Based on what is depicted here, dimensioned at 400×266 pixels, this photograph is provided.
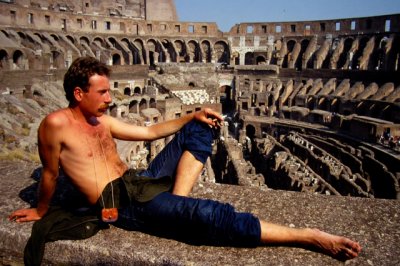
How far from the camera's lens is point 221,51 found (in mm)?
48188

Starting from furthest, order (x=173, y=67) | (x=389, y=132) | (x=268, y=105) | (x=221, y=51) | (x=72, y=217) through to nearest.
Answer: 1. (x=221, y=51)
2. (x=173, y=67)
3. (x=268, y=105)
4. (x=389, y=132)
5. (x=72, y=217)

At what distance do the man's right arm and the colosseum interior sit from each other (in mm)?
9335

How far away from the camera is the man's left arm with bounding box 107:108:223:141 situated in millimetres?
3840

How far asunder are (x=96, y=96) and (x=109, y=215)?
110 centimetres

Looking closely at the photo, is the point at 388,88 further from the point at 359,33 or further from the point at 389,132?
the point at 359,33

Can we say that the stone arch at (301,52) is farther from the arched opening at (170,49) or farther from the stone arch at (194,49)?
the arched opening at (170,49)

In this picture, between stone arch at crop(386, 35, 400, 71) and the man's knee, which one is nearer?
the man's knee

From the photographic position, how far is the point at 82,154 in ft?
11.2

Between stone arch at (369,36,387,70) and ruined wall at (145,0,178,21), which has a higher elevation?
ruined wall at (145,0,178,21)

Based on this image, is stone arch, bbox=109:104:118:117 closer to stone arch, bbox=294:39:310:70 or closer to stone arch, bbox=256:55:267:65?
stone arch, bbox=294:39:310:70

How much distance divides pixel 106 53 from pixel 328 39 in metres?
25.3

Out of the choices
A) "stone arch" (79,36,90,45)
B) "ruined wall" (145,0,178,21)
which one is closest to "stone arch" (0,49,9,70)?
"stone arch" (79,36,90,45)

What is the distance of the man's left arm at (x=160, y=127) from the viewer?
12.6ft

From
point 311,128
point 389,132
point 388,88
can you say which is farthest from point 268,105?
point 389,132
